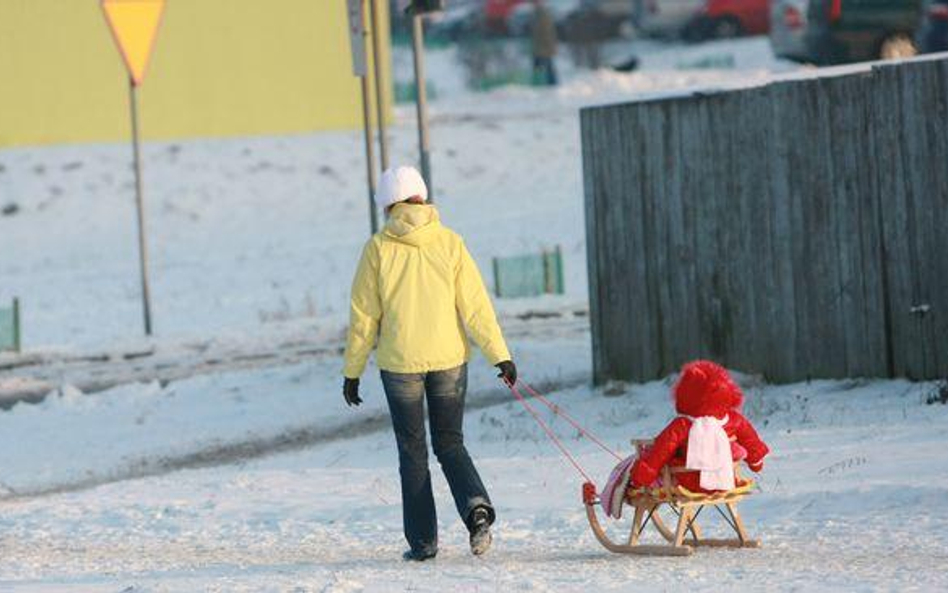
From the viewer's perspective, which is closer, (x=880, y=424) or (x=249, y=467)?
(x=880, y=424)

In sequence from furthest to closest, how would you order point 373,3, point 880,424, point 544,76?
point 544,76
point 373,3
point 880,424

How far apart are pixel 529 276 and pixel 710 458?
635 inches

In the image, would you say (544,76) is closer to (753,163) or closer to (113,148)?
(113,148)

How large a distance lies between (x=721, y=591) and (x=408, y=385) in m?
1.88

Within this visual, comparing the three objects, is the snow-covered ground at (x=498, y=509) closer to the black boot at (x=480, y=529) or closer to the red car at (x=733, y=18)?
the black boot at (x=480, y=529)

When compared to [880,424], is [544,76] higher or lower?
higher

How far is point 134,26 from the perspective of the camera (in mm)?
22781

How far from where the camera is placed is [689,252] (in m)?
15.8

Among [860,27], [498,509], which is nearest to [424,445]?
[498,509]

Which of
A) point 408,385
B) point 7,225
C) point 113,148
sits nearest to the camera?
point 408,385

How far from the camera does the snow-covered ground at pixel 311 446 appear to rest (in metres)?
9.52

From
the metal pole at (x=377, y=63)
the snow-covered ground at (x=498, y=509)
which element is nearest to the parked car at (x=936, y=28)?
the metal pole at (x=377, y=63)

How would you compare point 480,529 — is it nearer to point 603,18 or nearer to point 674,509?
point 674,509

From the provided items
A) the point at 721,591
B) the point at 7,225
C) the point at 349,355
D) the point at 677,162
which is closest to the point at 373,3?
the point at 677,162
